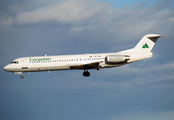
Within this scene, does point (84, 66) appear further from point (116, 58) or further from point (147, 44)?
point (147, 44)

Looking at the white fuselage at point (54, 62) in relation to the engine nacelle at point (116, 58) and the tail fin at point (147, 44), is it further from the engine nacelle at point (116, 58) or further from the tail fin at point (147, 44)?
the tail fin at point (147, 44)

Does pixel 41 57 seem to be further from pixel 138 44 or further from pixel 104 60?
pixel 138 44

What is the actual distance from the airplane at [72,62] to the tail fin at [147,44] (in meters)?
0.90


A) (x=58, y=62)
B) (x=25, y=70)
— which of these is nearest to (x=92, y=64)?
(x=58, y=62)

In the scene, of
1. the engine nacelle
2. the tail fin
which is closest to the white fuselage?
the engine nacelle

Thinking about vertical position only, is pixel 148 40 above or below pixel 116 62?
above

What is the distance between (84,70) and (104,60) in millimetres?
4311

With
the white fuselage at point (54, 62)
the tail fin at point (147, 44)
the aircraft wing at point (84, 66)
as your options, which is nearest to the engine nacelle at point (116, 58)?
the white fuselage at point (54, 62)

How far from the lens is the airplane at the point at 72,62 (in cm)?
3994

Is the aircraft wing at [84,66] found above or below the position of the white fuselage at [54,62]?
below

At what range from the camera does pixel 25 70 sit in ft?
132

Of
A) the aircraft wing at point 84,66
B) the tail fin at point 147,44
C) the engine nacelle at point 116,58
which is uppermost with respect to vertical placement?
the tail fin at point 147,44

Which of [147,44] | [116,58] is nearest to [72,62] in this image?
[116,58]

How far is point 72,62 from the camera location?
40.3 meters
